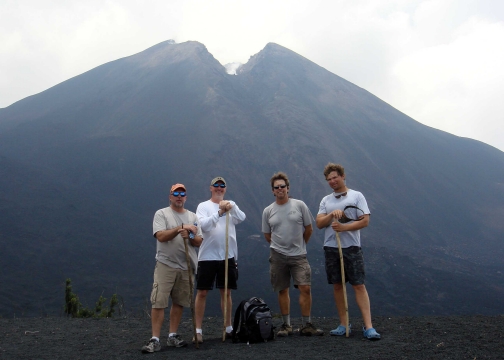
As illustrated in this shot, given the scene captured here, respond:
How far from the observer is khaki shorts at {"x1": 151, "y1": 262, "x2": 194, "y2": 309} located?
4.63 m

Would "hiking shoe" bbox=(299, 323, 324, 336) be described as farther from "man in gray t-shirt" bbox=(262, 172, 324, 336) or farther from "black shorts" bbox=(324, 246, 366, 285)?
"black shorts" bbox=(324, 246, 366, 285)

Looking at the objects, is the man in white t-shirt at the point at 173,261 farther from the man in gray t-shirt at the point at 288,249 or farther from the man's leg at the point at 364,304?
the man's leg at the point at 364,304

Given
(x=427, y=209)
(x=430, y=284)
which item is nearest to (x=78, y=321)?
(x=430, y=284)

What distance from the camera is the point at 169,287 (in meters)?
4.70

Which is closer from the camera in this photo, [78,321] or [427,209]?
[78,321]

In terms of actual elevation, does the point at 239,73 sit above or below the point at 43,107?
above

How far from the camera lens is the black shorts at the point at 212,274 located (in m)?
5.03

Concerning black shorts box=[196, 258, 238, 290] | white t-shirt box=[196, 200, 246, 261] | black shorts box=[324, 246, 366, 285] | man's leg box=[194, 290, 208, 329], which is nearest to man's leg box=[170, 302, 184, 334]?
man's leg box=[194, 290, 208, 329]

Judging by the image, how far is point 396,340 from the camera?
4.64 metres

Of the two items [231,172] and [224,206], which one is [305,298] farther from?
[231,172]

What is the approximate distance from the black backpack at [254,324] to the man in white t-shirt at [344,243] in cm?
67

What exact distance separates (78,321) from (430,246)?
1319 inches

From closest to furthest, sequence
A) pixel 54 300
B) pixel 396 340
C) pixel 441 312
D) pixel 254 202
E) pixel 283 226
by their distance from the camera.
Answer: pixel 396 340 < pixel 283 226 < pixel 54 300 < pixel 441 312 < pixel 254 202

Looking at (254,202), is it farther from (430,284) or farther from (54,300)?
(54,300)
